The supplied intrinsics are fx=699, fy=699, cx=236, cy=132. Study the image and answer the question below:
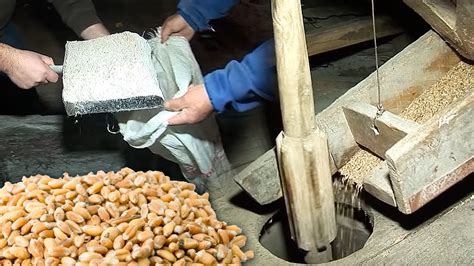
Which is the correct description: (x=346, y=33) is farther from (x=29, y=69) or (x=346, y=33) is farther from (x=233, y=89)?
(x=29, y=69)

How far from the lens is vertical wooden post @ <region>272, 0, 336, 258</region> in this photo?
1.78 meters

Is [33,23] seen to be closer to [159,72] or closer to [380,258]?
[159,72]

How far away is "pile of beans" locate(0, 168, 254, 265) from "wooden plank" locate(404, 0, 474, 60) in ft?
3.20

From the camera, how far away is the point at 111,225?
6.93ft

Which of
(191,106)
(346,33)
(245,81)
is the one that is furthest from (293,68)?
(346,33)

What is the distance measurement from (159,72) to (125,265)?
0.77m

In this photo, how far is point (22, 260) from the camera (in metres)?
2.03

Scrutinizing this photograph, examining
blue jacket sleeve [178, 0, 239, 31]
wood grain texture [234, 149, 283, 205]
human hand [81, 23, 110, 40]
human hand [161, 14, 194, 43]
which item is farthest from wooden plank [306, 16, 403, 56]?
wood grain texture [234, 149, 283, 205]

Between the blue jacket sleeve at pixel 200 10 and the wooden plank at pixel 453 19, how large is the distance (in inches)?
30.0

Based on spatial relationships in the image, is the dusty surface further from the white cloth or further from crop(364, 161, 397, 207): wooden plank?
the white cloth

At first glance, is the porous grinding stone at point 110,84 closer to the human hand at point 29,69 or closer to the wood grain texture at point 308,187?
the human hand at point 29,69

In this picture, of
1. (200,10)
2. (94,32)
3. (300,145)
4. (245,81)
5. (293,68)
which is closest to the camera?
(293,68)

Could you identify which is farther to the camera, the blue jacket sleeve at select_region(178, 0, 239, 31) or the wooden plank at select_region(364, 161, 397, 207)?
the blue jacket sleeve at select_region(178, 0, 239, 31)

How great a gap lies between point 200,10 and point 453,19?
3.27 feet
